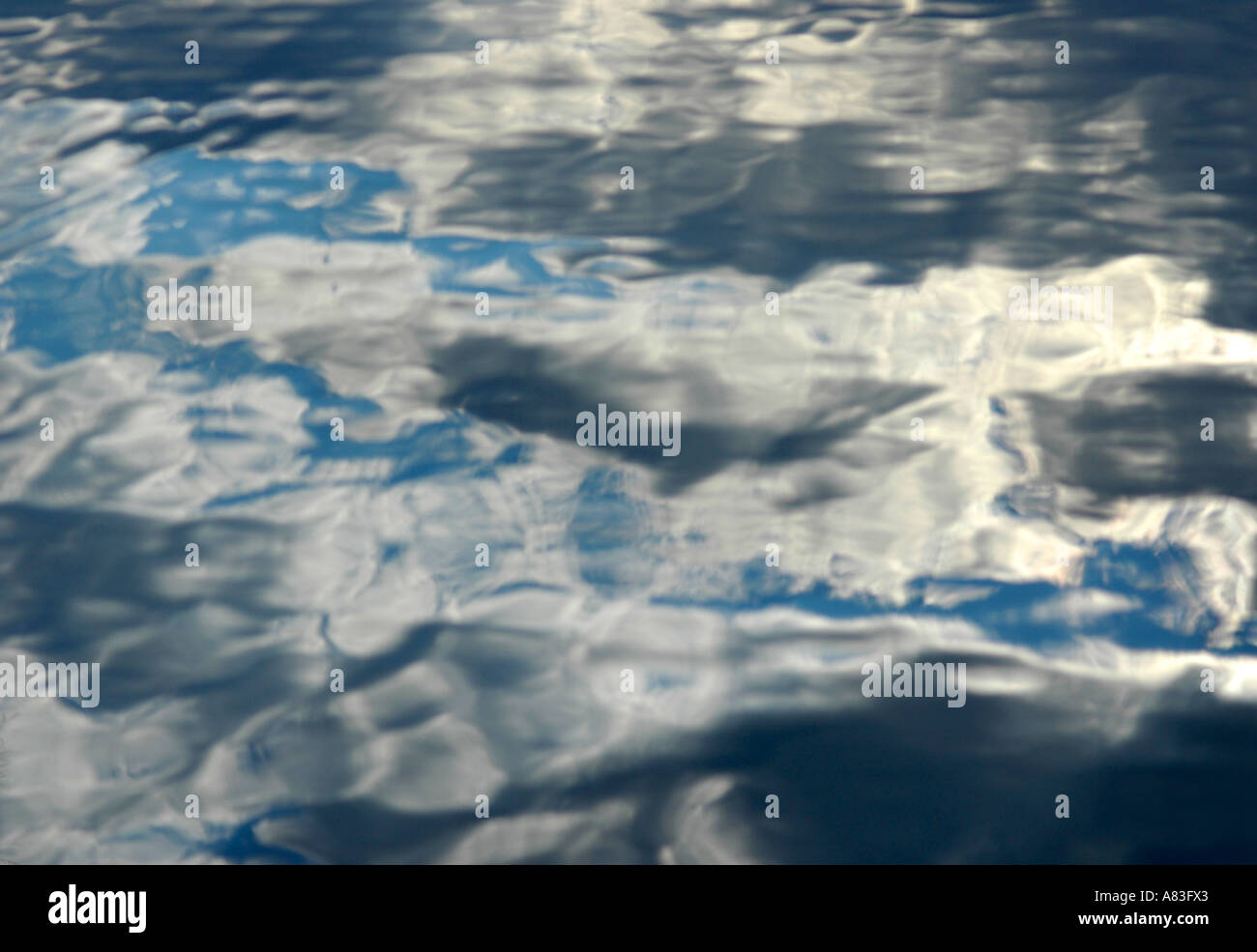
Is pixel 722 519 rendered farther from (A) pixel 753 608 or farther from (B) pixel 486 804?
(B) pixel 486 804

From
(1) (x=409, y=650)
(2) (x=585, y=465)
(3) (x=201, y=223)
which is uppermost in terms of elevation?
(3) (x=201, y=223)

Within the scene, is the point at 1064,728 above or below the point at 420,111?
below

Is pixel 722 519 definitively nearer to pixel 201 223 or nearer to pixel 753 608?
pixel 753 608
